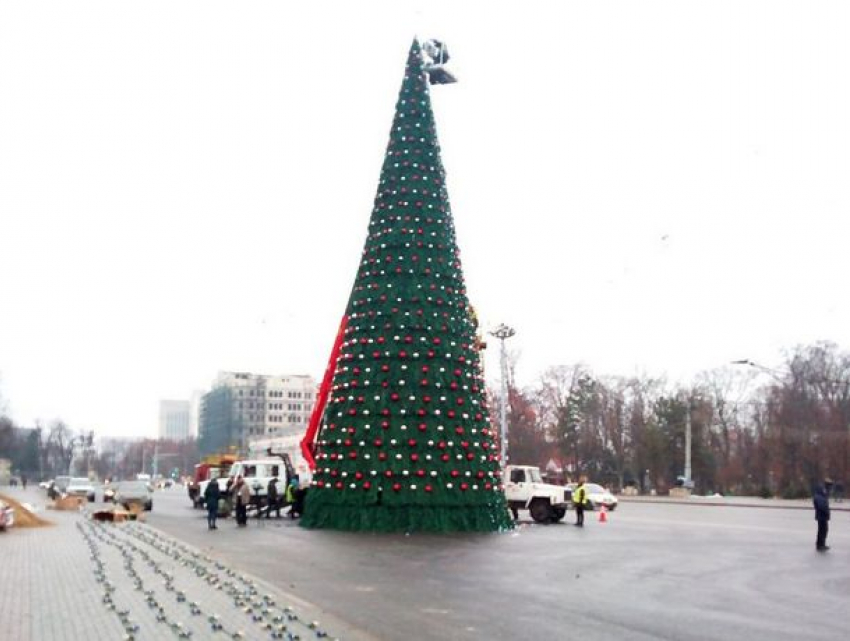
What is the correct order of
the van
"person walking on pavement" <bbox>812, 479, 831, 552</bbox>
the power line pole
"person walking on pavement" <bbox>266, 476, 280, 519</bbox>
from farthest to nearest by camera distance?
1. the power line pole
2. the van
3. "person walking on pavement" <bbox>266, 476, 280, 519</bbox>
4. "person walking on pavement" <bbox>812, 479, 831, 552</bbox>

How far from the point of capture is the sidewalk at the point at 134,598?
923 cm

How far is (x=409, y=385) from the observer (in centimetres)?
2302

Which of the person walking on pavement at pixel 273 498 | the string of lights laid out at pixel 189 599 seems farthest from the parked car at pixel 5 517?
the person walking on pavement at pixel 273 498

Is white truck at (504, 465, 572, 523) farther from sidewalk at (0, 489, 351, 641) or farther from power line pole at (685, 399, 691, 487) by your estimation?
power line pole at (685, 399, 691, 487)

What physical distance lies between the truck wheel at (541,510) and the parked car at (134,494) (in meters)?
16.6

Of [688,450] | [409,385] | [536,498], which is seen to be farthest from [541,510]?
[688,450]

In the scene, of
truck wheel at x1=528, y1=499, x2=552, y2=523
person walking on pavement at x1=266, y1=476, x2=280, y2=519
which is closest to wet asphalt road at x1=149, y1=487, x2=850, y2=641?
truck wheel at x1=528, y1=499, x2=552, y2=523

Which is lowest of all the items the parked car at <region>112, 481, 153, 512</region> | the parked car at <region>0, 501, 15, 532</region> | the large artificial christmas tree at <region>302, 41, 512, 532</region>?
the parked car at <region>112, 481, 153, 512</region>

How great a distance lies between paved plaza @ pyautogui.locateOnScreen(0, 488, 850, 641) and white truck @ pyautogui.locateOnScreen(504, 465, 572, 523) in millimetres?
7997

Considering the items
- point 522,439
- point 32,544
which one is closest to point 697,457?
point 522,439

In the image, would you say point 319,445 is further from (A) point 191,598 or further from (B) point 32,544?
(A) point 191,598

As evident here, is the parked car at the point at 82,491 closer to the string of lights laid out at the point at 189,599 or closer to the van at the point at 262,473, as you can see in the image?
the van at the point at 262,473

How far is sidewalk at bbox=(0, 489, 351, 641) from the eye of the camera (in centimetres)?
923

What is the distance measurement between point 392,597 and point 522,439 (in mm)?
63111
